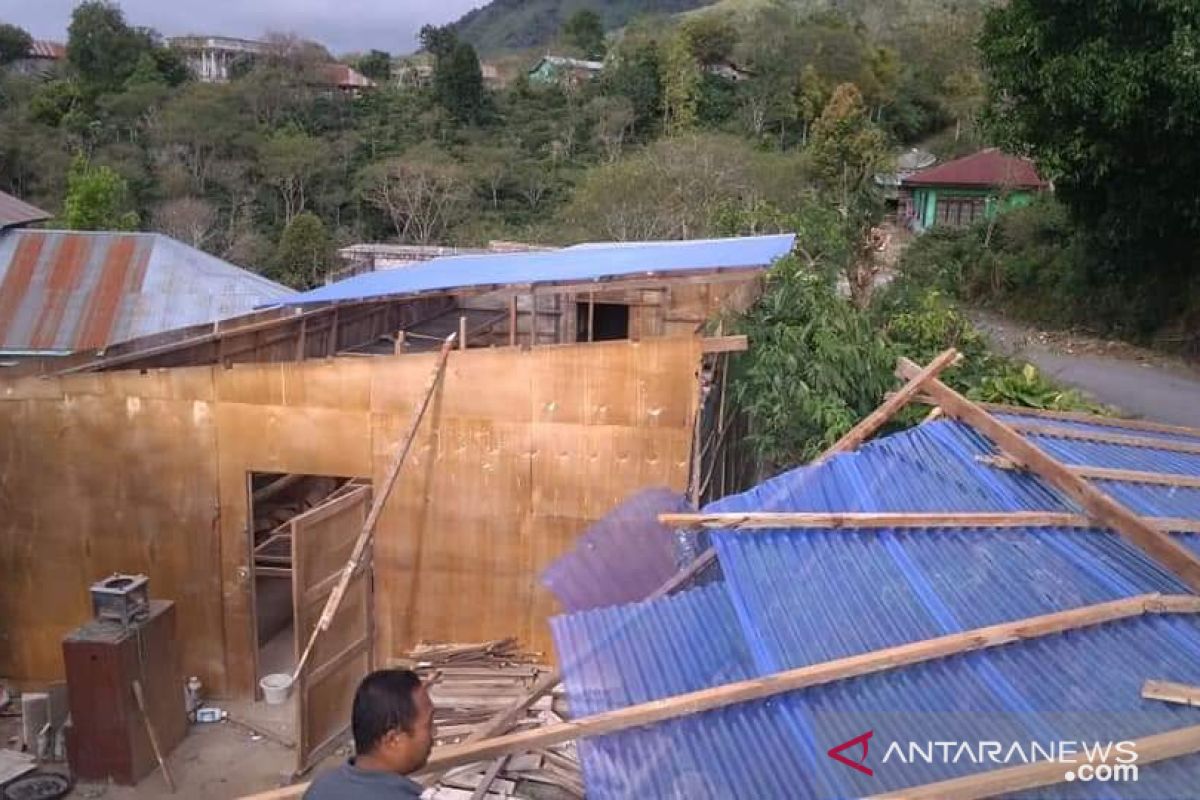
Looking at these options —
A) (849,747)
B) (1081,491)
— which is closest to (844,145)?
(1081,491)

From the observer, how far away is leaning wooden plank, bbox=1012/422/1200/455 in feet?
16.3

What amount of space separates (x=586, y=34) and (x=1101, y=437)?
169 ft

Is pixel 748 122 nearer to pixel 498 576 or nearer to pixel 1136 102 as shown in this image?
pixel 1136 102

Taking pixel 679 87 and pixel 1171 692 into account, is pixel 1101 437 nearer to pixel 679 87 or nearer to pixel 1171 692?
pixel 1171 692

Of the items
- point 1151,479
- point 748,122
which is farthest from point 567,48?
point 1151,479

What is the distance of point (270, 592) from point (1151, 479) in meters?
7.76

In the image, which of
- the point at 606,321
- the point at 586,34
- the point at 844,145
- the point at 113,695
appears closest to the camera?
the point at 113,695

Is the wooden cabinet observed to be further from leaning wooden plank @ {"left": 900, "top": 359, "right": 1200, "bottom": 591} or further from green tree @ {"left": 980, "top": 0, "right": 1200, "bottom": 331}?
green tree @ {"left": 980, "top": 0, "right": 1200, "bottom": 331}

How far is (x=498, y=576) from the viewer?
7.39 m

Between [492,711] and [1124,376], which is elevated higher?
[1124,376]

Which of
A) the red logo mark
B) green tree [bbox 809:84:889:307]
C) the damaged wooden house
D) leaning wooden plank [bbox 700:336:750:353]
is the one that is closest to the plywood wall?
the damaged wooden house

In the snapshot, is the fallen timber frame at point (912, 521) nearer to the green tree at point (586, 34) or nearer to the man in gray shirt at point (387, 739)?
the man in gray shirt at point (387, 739)

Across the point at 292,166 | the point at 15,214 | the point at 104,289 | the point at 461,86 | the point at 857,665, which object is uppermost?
the point at 461,86

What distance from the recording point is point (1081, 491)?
395 centimetres
